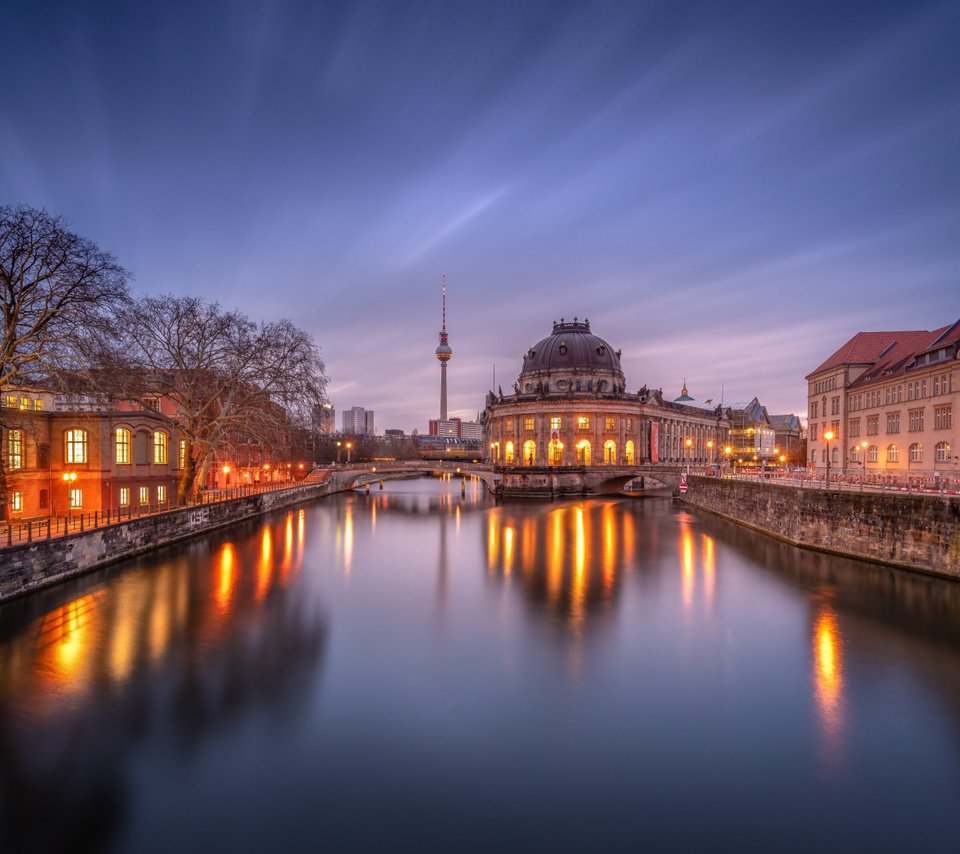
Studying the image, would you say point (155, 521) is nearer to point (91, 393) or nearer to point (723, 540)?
point (91, 393)

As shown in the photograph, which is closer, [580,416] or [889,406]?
[889,406]

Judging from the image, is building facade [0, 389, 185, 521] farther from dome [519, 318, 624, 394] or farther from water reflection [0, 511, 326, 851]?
dome [519, 318, 624, 394]

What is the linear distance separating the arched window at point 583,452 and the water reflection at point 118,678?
200 ft

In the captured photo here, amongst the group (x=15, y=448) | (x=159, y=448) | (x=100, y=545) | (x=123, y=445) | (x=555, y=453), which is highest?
(x=123, y=445)

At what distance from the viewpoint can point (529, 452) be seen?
275ft

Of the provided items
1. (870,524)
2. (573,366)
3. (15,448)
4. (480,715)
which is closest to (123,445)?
(15,448)

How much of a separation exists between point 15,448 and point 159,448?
8350mm

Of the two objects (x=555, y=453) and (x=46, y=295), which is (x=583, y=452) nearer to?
(x=555, y=453)

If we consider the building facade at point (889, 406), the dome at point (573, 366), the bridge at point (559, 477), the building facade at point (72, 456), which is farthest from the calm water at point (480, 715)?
the dome at point (573, 366)

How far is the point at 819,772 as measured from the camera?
10.4m

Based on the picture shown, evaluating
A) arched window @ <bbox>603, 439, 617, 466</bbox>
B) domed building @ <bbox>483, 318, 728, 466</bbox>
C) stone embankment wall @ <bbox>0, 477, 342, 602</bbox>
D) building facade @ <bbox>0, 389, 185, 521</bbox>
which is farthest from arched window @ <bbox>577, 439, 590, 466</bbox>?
building facade @ <bbox>0, 389, 185, 521</bbox>

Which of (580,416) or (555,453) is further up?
(580,416)

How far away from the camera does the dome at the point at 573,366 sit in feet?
299

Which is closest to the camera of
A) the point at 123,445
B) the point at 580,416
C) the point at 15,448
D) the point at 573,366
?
the point at 15,448
